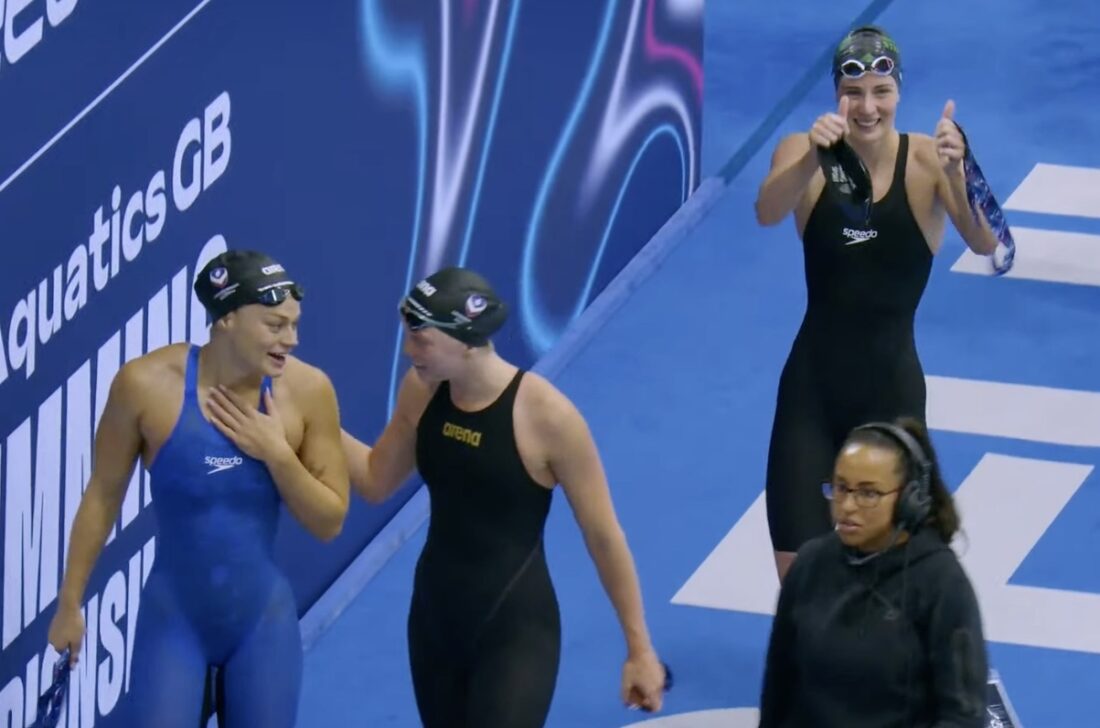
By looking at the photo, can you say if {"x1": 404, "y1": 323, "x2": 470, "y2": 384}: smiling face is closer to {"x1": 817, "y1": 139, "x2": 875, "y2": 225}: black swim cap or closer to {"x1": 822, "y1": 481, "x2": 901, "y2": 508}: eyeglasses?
{"x1": 822, "y1": 481, "x2": 901, "y2": 508}: eyeglasses

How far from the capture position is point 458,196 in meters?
9.55

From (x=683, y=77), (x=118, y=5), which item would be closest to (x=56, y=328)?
(x=118, y=5)

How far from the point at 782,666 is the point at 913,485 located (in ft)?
1.74

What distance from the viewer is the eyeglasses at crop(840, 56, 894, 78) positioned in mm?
7406

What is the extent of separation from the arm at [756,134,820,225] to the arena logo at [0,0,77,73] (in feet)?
7.31

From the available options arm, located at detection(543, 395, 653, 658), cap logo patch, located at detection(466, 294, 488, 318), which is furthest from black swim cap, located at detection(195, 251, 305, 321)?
arm, located at detection(543, 395, 653, 658)

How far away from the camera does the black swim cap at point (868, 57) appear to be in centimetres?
741

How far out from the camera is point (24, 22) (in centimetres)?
650

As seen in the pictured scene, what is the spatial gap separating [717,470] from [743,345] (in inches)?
50.6

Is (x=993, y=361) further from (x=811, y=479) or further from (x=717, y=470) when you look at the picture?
(x=811, y=479)

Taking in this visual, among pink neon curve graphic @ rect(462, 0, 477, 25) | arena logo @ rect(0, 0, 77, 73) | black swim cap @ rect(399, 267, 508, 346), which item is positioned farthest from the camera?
pink neon curve graphic @ rect(462, 0, 477, 25)

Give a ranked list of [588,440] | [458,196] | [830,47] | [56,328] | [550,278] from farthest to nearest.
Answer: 1. [830,47]
2. [550,278]
3. [458,196]
4. [56,328]
5. [588,440]

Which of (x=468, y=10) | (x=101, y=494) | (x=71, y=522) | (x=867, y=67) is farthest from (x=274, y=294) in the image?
(x=468, y=10)

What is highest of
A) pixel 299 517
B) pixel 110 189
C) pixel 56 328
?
pixel 110 189
